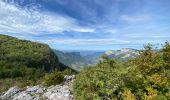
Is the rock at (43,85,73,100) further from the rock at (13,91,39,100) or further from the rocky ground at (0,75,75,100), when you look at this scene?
the rock at (13,91,39,100)

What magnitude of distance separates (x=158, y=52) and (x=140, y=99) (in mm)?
7016

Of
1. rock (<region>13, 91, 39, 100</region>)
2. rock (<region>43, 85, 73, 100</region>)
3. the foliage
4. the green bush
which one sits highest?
the foliage

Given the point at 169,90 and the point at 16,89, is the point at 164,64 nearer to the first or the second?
the point at 169,90

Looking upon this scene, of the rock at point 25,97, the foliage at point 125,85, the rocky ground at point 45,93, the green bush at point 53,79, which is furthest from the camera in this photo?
the green bush at point 53,79

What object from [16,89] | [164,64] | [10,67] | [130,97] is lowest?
[10,67]

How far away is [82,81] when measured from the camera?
1941 cm

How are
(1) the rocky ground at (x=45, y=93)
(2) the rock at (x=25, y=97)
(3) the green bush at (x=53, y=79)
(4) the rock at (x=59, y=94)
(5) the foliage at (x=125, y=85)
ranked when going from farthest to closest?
(3) the green bush at (x=53, y=79) < (2) the rock at (x=25, y=97) < (1) the rocky ground at (x=45, y=93) < (4) the rock at (x=59, y=94) < (5) the foliage at (x=125, y=85)

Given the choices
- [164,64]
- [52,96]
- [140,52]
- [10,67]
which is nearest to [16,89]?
[52,96]

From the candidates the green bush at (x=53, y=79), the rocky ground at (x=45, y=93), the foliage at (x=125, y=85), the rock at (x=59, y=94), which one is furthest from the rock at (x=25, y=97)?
the foliage at (x=125, y=85)

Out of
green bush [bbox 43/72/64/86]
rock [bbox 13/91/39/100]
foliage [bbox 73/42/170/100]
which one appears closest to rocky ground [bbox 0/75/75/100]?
rock [bbox 13/91/39/100]

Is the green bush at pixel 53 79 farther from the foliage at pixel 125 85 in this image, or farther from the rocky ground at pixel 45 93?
the foliage at pixel 125 85

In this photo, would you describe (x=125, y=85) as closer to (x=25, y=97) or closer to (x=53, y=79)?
(x=25, y=97)

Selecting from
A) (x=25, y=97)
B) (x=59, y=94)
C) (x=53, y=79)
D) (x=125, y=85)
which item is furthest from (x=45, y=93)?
(x=125, y=85)

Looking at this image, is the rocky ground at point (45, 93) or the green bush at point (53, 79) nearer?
the rocky ground at point (45, 93)
